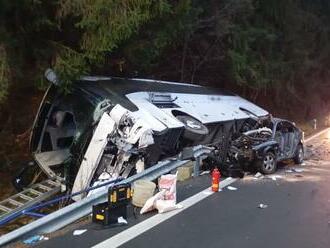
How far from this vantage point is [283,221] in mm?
7527

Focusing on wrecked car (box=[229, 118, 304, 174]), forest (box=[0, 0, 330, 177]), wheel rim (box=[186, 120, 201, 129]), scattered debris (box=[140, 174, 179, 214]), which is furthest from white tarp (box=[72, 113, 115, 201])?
wrecked car (box=[229, 118, 304, 174])

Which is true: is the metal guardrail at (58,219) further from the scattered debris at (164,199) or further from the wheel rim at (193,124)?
the wheel rim at (193,124)

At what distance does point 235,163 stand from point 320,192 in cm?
256

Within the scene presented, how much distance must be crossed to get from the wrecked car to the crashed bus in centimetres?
41

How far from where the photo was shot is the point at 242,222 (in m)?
7.39

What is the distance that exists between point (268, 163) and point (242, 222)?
535 centimetres

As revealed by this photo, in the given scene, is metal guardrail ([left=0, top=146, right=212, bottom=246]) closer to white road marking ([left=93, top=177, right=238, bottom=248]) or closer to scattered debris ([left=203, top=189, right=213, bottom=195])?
white road marking ([left=93, top=177, right=238, bottom=248])

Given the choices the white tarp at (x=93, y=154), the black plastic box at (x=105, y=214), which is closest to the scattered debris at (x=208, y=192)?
the white tarp at (x=93, y=154)

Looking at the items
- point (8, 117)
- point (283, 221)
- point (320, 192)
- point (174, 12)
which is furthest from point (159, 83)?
point (283, 221)

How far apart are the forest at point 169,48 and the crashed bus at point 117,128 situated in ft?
2.25

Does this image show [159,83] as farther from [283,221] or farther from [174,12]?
[283,221]

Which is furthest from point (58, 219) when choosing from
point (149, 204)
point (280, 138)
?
point (280, 138)

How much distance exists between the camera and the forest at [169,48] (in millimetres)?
11070

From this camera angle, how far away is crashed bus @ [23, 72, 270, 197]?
989cm
